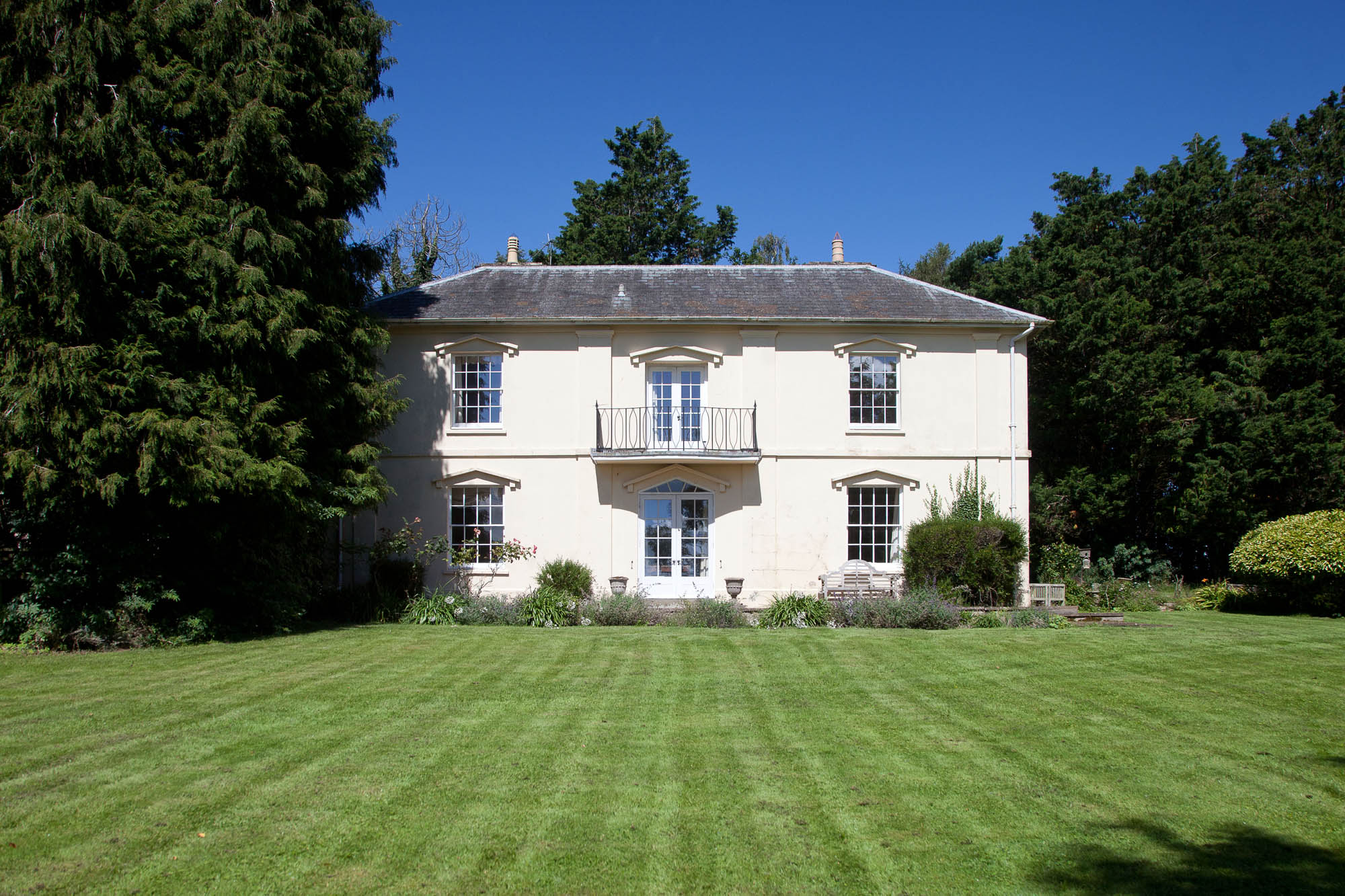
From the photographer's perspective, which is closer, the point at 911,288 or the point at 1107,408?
the point at 911,288

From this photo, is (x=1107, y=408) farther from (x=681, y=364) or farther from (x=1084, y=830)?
(x=1084, y=830)

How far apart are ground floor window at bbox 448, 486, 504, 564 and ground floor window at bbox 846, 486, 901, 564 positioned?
7084 millimetres

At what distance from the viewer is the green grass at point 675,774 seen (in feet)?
15.8

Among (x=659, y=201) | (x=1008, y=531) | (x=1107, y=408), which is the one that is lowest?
(x=1008, y=531)

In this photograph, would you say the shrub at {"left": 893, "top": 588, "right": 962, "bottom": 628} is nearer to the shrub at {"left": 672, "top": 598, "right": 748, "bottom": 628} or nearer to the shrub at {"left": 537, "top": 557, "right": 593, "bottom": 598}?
the shrub at {"left": 672, "top": 598, "right": 748, "bottom": 628}

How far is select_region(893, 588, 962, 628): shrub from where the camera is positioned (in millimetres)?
14695

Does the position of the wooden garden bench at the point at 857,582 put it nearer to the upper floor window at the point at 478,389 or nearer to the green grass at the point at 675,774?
the green grass at the point at 675,774

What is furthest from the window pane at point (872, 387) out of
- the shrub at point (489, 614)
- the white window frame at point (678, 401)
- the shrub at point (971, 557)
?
the shrub at point (489, 614)

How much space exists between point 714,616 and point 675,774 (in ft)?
28.8

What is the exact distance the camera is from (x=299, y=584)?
14.4 meters

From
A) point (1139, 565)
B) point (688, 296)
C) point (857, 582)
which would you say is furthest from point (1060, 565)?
point (688, 296)

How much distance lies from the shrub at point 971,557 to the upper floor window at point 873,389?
250 centimetres

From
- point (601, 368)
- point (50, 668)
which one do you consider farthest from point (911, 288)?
point (50, 668)

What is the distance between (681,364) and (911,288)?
5.45 metres
